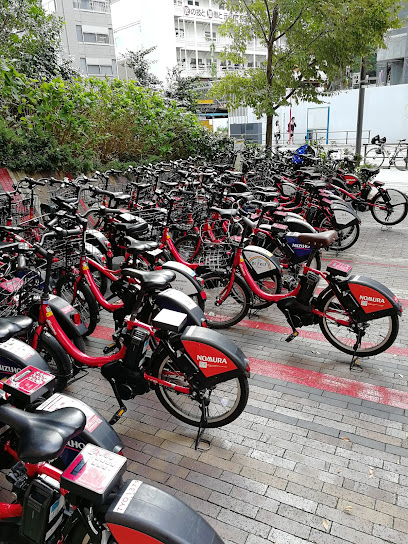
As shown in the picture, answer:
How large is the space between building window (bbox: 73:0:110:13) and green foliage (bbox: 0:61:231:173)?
32.6 metres

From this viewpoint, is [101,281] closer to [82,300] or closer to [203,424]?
[82,300]

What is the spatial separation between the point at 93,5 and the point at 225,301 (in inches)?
1632

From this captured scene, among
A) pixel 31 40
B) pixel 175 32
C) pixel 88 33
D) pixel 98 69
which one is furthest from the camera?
pixel 175 32

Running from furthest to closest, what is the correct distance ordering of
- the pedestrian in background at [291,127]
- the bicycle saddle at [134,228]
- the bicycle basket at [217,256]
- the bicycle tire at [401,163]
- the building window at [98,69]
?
the building window at [98,69] → the pedestrian in background at [291,127] → the bicycle tire at [401,163] → the bicycle basket at [217,256] → the bicycle saddle at [134,228]

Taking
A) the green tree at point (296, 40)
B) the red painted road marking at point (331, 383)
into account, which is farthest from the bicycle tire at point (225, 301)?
the green tree at point (296, 40)

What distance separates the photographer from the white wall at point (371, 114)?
22875 millimetres

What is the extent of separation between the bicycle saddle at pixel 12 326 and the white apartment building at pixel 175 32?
4706 centimetres

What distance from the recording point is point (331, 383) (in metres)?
3.90

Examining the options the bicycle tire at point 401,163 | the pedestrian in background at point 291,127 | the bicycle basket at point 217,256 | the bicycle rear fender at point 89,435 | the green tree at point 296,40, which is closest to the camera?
the bicycle rear fender at point 89,435

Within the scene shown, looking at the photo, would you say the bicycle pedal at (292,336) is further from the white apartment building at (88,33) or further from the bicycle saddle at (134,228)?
the white apartment building at (88,33)

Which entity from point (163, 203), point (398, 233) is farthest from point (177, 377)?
point (398, 233)

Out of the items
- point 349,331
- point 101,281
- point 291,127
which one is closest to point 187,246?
point 101,281

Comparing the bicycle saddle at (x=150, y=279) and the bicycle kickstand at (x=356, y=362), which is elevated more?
the bicycle saddle at (x=150, y=279)

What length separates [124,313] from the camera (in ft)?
12.8
